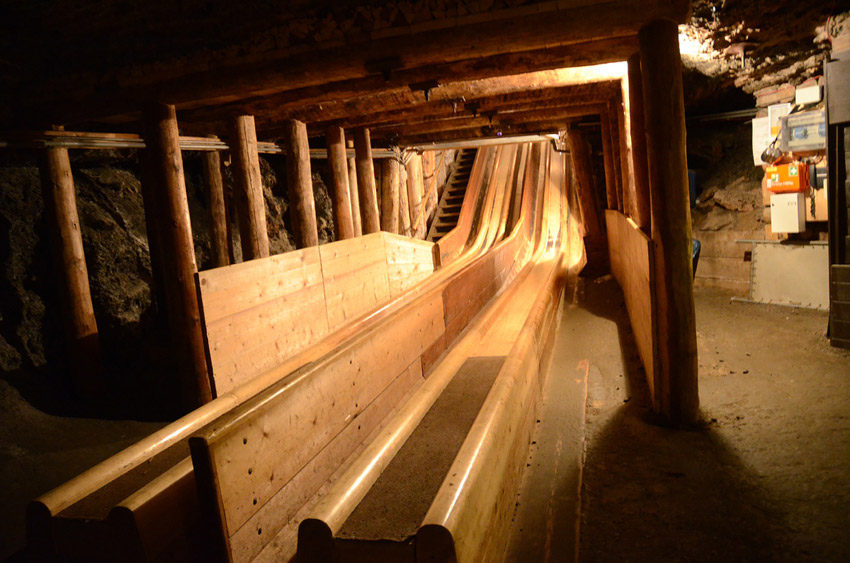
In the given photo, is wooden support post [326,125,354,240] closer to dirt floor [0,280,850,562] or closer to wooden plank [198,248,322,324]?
wooden plank [198,248,322,324]

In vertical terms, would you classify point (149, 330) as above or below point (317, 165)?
below

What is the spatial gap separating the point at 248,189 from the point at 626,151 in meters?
4.22

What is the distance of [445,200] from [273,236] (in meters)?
5.30

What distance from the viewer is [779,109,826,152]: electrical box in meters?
5.03

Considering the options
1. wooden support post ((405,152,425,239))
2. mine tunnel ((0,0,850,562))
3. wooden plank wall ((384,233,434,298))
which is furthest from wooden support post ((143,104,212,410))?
wooden support post ((405,152,425,239))

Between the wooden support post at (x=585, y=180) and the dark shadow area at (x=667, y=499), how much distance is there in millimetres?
5134

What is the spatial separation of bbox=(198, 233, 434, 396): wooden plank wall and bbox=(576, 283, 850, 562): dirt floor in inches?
88.3

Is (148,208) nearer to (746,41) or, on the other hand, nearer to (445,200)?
(746,41)

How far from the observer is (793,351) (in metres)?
4.18

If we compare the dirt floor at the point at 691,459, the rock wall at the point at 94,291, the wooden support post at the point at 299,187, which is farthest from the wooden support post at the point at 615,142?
the rock wall at the point at 94,291

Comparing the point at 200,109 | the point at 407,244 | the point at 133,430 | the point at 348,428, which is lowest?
the point at 133,430

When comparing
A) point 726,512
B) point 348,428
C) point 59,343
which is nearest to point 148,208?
point 59,343

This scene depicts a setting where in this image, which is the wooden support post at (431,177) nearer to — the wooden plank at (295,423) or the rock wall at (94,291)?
the rock wall at (94,291)

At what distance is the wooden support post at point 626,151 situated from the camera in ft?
16.2
